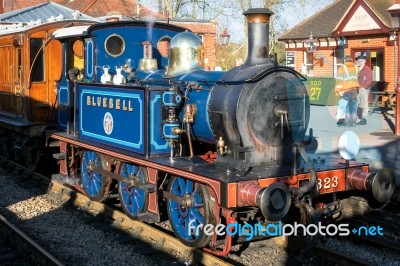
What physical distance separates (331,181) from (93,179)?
3.88 meters

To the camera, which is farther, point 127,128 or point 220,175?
point 127,128

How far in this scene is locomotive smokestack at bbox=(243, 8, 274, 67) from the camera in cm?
614

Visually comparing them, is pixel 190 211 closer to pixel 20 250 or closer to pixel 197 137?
pixel 197 137

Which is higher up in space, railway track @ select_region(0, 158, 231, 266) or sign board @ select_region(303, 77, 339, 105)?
sign board @ select_region(303, 77, 339, 105)

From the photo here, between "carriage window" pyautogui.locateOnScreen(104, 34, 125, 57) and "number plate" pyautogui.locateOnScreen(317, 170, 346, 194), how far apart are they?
12.7 ft

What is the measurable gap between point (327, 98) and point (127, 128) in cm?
1599

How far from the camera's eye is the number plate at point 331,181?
6.12 meters

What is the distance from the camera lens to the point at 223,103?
610 cm

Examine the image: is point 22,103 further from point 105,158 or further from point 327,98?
point 327,98

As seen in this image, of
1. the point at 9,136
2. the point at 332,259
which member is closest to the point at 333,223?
the point at 332,259

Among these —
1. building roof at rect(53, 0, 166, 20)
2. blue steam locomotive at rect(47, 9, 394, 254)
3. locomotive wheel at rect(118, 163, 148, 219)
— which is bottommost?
locomotive wheel at rect(118, 163, 148, 219)

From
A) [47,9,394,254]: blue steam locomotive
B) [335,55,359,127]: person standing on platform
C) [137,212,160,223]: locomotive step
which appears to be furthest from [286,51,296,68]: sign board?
[137,212,160,223]: locomotive step

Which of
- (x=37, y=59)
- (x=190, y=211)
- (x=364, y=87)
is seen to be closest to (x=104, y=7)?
(x=364, y=87)

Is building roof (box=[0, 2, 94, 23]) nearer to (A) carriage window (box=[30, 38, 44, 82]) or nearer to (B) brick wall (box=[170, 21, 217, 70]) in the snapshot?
(B) brick wall (box=[170, 21, 217, 70])
